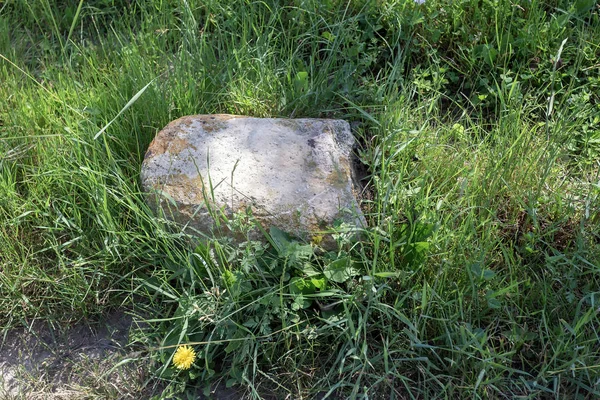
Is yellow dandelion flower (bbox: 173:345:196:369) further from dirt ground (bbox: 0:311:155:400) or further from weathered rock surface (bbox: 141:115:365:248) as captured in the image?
weathered rock surface (bbox: 141:115:365:248)

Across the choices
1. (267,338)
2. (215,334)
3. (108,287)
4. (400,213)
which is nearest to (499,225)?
(400,213)

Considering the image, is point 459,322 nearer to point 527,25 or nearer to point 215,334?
point 215,334

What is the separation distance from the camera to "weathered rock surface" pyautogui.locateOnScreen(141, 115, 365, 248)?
241cm

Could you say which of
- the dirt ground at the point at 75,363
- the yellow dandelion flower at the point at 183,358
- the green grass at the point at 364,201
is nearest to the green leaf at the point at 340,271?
the green grass at the point at 364,201

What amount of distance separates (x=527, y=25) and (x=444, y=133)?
0.77 m

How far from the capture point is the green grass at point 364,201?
88.8 inches

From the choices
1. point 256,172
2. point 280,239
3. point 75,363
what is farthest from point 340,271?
point 75,363

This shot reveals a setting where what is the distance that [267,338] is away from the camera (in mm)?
2301

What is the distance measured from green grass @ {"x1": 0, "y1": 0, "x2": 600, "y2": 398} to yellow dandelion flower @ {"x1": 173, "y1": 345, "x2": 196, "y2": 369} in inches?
1.9

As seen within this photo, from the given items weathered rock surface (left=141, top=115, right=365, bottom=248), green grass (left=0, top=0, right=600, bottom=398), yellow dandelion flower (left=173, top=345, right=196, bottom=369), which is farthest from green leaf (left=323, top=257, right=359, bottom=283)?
yellow dandelion flower (left=173, top=345, right=196, bottom=369)

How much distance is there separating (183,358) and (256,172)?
2.59ft

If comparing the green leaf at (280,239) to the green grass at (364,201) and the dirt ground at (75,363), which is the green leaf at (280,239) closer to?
the green grass at (364,201)

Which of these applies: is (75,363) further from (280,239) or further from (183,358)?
(280,239)

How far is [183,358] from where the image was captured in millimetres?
2207
